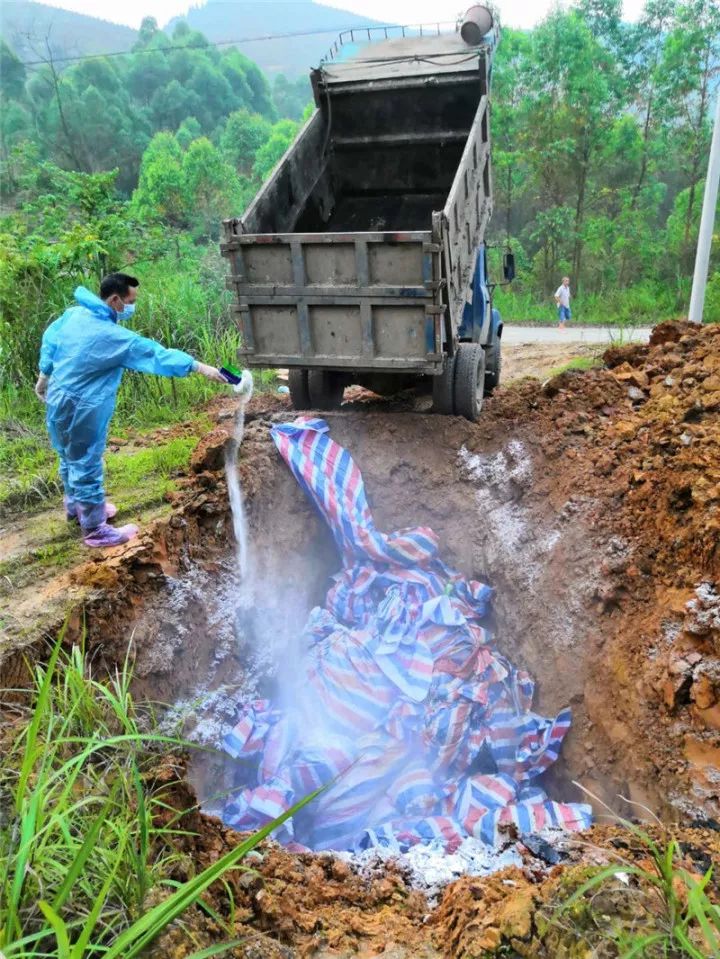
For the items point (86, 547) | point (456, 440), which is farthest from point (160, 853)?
point (456, 440)

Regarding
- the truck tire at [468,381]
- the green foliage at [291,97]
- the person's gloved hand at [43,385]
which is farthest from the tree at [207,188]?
the green foliage at [291,97]

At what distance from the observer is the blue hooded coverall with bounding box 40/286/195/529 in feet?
13.2

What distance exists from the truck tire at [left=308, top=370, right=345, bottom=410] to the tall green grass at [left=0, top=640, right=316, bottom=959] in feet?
12.3

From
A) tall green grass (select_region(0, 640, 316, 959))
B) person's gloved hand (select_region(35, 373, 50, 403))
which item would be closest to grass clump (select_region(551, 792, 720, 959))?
tall green grass (select_region(0, 640, 316, 959))

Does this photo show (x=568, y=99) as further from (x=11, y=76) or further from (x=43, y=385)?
(x=11, y=76)

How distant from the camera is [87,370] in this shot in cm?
407

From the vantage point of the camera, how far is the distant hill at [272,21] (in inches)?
3752

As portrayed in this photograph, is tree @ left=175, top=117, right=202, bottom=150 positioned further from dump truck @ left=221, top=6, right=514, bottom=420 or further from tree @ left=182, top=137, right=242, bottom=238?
dump truck @ left=221, top=6, right=514, bottom=420

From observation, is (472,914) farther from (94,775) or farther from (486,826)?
(94,775)

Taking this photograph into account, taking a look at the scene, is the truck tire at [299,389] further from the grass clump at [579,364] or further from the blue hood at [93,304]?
the grass clump at [579,364]

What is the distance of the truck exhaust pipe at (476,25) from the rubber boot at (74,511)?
544cm

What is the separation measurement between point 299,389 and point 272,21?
122433 mm

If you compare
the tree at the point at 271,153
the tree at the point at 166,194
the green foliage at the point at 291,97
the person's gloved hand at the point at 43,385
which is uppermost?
the green foliage at the point at 291,97

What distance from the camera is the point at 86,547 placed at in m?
4.36
